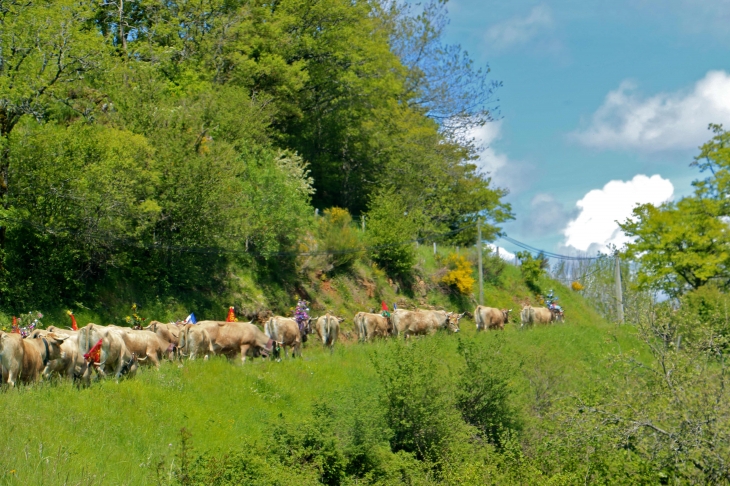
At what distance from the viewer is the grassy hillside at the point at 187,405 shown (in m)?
13.1

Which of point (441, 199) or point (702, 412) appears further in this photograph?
point (441, 199)

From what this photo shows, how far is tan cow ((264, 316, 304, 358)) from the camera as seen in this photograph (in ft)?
85.0

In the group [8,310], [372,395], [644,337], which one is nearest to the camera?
[644,337]

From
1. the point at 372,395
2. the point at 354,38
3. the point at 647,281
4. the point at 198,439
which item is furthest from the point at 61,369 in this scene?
the point at 354,38

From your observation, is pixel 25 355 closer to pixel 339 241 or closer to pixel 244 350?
pixel 244 350

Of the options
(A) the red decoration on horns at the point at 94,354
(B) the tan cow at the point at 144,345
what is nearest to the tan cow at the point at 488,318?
(B) the tan cow at the point at 144,345

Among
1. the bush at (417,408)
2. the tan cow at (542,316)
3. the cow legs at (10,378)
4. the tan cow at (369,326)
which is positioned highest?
the tan cow at (542,316)

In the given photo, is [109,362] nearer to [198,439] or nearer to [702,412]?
[198,439]

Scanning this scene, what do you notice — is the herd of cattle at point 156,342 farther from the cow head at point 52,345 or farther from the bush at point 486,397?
the bush at point 486,397

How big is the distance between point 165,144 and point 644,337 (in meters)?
19.6

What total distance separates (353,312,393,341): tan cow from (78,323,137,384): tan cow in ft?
43.2

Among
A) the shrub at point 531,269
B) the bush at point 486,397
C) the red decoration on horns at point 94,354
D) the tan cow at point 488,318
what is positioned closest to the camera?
the red decoration on horns at point 94,354

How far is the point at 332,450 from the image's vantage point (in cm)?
1698

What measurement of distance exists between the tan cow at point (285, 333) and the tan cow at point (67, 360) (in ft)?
28.5
